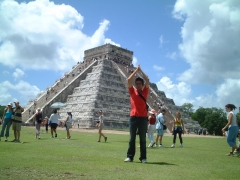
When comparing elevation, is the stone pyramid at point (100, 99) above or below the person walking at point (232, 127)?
above

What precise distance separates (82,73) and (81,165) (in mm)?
42838

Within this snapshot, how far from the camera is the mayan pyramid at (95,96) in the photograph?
3625cm

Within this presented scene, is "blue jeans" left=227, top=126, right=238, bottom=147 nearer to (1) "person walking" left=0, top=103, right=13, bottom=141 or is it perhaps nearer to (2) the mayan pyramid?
(1) "person walking" left=0, top=103, right=13, bottom=141

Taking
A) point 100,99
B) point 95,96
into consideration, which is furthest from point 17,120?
point 100,99

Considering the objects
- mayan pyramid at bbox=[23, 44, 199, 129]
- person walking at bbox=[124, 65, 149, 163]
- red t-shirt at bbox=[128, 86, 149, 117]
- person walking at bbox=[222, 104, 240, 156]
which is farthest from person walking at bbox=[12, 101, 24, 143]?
mayan pyramid at bbox=[23, 44, 199, 129]

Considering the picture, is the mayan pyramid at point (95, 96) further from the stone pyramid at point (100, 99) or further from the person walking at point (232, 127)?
the person walking at point (232, 127)

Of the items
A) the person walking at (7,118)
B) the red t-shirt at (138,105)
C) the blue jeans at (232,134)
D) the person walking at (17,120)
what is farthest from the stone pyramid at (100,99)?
the red t-shirt at (138,105)

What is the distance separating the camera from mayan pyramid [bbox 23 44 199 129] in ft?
119

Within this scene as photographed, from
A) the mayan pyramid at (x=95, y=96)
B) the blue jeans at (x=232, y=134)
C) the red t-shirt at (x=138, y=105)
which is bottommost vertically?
the blue jeans at (x=232, y=134)

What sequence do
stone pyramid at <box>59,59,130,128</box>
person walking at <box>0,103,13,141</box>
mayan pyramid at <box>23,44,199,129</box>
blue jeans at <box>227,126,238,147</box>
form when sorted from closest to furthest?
blue jeans at <box>227,126,238,147</box>, person walking at <box>0,103,13,141</box>, stone pyramid at <box>59,59,130,128</box>, mayan pyramid at <box>23,44,199,129</box>

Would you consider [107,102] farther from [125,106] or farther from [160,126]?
[160,126]

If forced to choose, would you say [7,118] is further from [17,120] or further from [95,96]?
[95,96]

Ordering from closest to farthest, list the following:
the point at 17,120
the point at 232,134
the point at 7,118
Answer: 1. the point at 232,134
2. the point at 17,120
3. the point at 7,118

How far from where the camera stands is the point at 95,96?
125 feet
